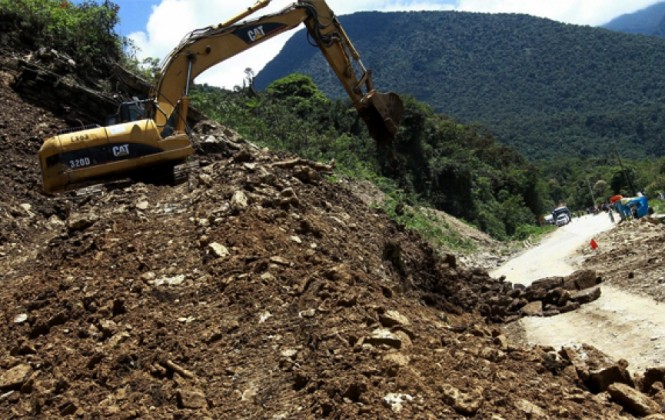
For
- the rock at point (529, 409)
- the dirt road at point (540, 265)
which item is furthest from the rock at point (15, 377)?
the dirt road at point (540, 265)

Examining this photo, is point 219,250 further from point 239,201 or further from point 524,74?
point 524,74

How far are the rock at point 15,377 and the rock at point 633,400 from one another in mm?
5019

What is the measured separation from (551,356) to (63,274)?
5.18 m

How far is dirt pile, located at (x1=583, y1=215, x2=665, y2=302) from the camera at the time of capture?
11648 millimetres

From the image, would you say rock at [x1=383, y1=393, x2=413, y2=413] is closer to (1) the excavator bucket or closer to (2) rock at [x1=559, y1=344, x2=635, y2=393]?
(2) rock at [x1=559, y1=344, x2=635, y2=393]

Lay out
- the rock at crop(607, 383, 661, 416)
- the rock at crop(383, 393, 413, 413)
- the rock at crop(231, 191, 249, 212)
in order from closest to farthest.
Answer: the rock at crop(383, 393, 413, 413) → the rock at crop(607, 383, 661, 416) → the rock at crop(231, 191, 249, 212)

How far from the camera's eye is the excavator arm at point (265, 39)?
35.8 ft

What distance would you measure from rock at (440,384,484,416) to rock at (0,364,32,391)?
3.57 meters

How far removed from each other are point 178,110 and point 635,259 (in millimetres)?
9640

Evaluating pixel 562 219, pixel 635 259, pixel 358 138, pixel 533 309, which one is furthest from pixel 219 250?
pixel 562 219

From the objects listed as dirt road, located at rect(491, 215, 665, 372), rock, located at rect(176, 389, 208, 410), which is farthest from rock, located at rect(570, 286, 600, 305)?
rock, located at rect(176, 389, 208, 410)

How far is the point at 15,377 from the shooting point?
18.9 feet

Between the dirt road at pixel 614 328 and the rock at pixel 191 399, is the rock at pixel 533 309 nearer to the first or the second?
the dirt road at pixel 614 328

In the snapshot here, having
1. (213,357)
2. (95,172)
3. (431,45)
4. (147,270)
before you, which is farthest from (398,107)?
(431,45)
